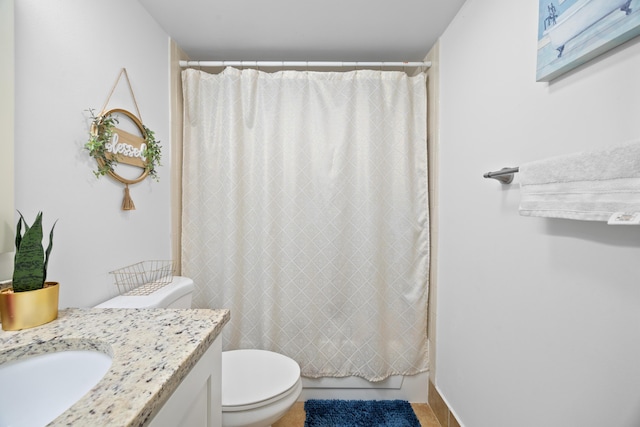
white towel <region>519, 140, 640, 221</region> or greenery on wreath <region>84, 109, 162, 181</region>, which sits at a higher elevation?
greenery on wreath <region>84, 109, 162, 181</region>

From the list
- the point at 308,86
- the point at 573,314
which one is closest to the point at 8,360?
the point at 573,314

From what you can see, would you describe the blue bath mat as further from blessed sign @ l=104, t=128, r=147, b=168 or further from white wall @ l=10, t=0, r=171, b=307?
blessed sign @ l=104, t=128, r=147, b=168

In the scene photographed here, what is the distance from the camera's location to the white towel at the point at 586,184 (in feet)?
2.05

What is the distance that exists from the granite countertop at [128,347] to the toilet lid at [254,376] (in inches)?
22.2

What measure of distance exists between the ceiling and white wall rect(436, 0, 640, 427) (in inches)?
8.7

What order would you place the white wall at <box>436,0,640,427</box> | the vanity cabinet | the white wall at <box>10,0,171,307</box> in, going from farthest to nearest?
the white wall at <box>10,0,171,307</box> < the white wall at <box>436,0,640,427</box> < the vanity cabinet

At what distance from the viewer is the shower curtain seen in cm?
186

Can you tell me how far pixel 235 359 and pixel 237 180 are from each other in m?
1.01

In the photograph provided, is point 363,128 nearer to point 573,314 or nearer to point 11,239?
point 573,314

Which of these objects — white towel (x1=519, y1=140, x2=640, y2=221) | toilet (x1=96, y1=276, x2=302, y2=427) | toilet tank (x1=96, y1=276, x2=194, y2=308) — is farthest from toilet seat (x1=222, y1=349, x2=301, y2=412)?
white towel (x1=519, y1=140, x2=640, y2=221)

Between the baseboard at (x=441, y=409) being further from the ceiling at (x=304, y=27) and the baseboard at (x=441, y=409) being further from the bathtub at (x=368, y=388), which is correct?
the ceiling at (x=304, y=27)

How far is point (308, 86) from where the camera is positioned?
1863 mm

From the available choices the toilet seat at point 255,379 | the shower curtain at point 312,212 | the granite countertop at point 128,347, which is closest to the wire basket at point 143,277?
the shower curtain at point 312,212

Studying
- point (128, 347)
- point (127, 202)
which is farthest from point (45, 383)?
point (127, 202)
